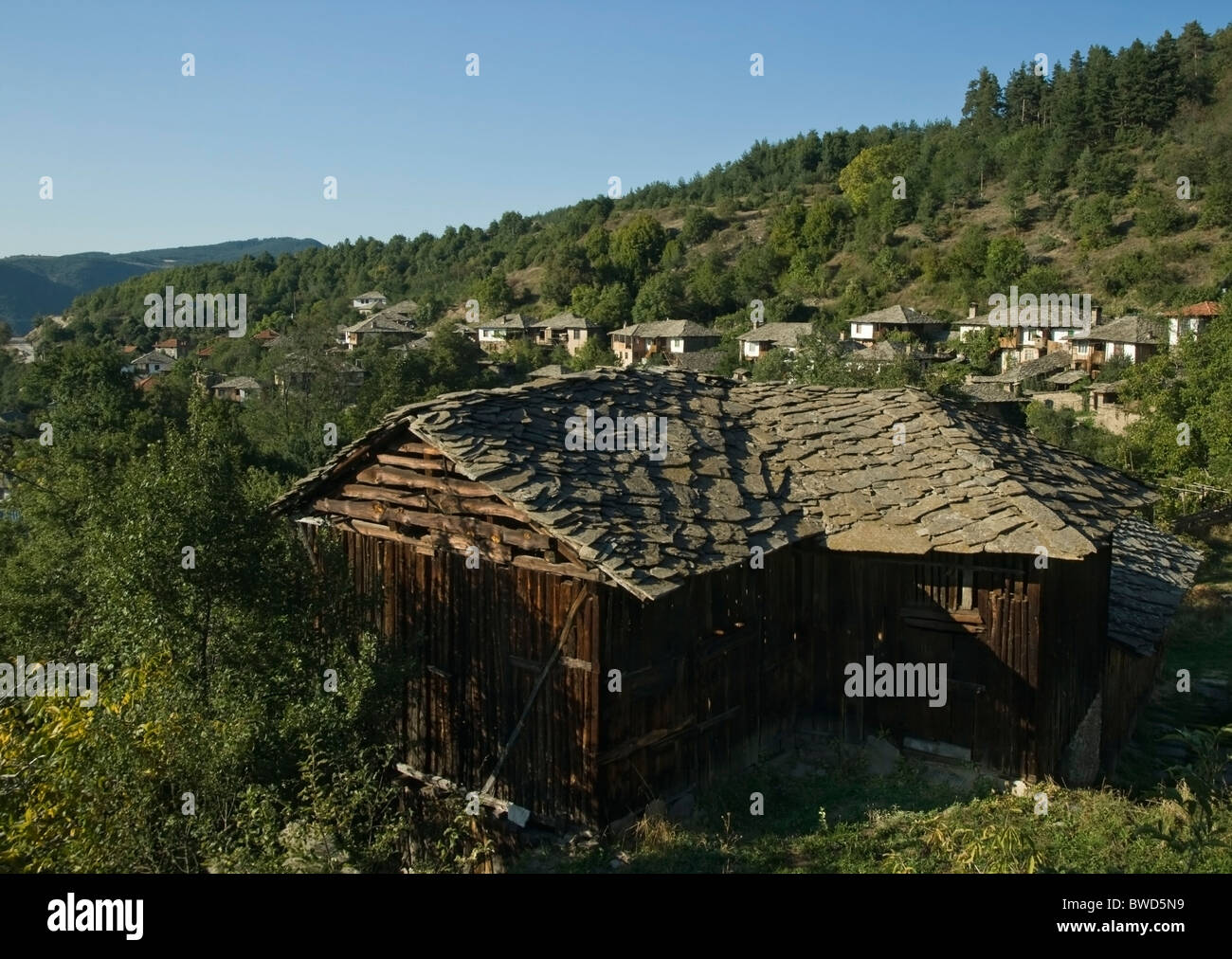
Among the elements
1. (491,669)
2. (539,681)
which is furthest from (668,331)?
(539,681)

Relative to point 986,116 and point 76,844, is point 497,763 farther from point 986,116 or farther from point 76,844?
point 986,116

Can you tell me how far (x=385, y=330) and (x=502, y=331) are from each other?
10.4 m

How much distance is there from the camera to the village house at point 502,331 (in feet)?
291

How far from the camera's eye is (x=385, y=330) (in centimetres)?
8606

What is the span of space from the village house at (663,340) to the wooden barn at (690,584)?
204 ft

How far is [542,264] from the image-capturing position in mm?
113250

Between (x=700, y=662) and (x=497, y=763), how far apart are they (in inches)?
97.5

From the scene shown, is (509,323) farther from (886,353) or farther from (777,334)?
(886,353)

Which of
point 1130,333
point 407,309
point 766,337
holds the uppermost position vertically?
point 407,309

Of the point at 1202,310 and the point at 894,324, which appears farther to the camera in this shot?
the point at 894,324

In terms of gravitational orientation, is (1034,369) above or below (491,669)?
above

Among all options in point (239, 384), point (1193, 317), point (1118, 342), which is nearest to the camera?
point (1193, 317)

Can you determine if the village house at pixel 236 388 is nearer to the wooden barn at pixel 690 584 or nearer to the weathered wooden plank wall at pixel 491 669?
the wooden barn at pixel 690 584

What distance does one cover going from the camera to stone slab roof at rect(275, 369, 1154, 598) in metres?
10.4
